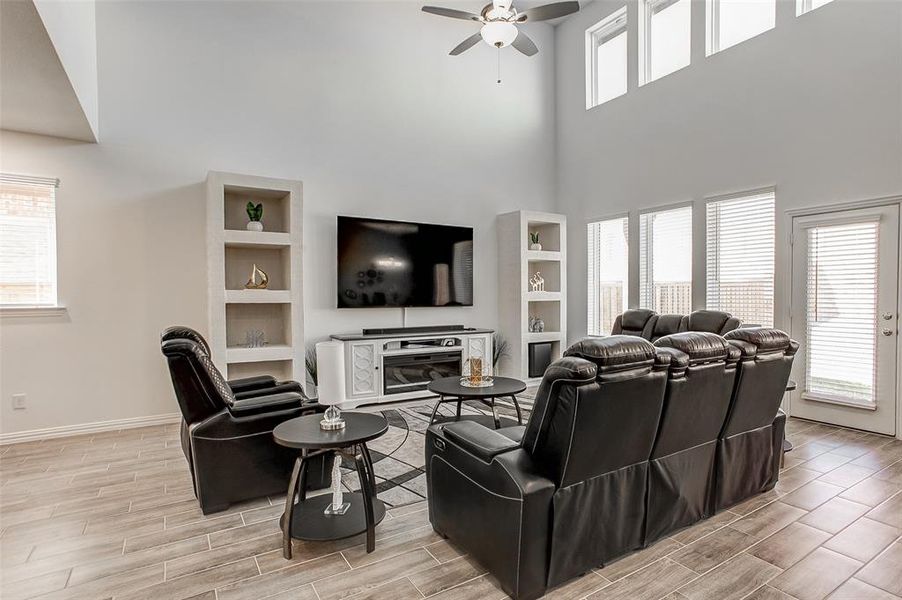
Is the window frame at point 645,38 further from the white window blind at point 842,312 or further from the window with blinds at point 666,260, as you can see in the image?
the white window blind at point 842,312

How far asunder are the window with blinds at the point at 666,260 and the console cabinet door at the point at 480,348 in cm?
221

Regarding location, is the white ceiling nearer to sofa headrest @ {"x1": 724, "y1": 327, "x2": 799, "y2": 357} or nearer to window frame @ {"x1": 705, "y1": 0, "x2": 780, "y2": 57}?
sofa headrest @ {"x1": 724, "y1": 327, "x2": 799, "y2": 357}

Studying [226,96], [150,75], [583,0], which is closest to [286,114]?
[226,96]

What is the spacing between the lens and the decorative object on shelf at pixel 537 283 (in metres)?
7.02

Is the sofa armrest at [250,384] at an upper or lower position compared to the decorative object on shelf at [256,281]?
lower

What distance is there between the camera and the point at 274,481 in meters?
3.00

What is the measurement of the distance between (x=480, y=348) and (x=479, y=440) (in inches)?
161

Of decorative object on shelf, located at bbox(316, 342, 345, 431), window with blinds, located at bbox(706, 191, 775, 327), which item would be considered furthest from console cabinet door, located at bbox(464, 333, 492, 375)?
decorative object on shelf, located at bbox(316, 342, 345, 431)

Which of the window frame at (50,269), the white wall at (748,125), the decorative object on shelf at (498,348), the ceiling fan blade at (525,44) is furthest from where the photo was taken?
the decorative object on shelf at (498,348)

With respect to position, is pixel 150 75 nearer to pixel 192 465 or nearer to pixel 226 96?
pixel 226 96

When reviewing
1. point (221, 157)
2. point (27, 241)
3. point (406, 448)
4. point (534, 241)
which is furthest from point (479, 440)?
point (534, 241)

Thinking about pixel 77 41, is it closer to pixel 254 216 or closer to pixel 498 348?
pixel 254 216

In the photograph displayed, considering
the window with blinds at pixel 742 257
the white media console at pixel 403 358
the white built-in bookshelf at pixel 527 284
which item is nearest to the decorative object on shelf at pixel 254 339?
the white media console at pixel 403 358

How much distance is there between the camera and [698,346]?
2293 millimetres
